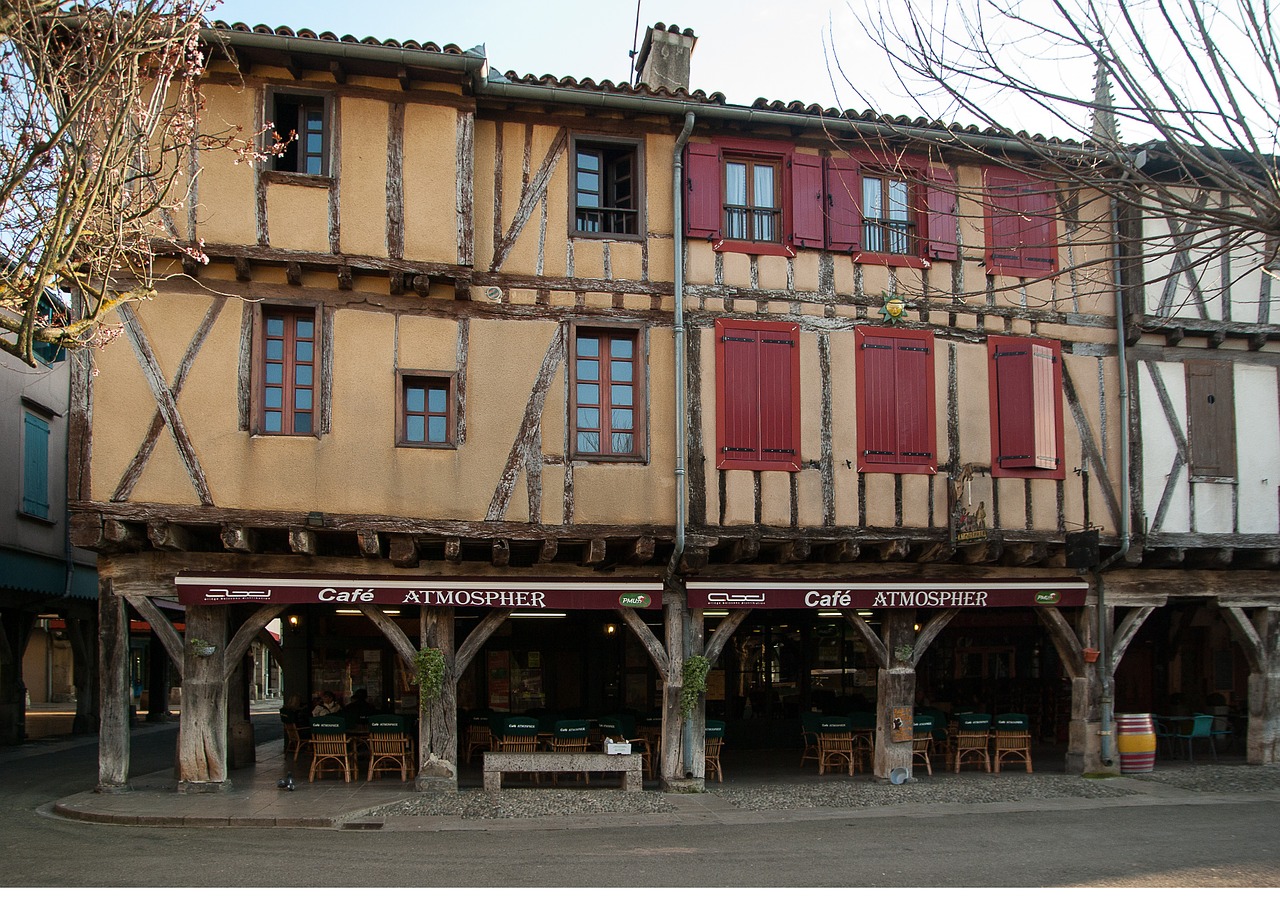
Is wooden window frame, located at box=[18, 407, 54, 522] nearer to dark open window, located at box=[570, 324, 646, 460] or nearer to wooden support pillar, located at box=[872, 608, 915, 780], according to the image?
dark open window, located at box=[570, 324, 646, 460]

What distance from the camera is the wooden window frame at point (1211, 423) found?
1439cm

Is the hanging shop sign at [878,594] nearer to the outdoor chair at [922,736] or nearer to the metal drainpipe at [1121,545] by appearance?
the metal drainpipe at [1121,545]

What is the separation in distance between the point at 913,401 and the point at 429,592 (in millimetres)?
6101

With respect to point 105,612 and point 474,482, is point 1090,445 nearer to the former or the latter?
point 474,482

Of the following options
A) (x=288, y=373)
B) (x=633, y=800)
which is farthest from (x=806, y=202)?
(x=633, y=800)

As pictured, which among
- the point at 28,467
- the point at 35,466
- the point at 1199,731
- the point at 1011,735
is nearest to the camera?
the point at 1011,735

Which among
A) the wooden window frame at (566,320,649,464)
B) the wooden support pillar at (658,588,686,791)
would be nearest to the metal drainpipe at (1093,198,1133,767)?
the wooden support pillar at (658,588,686,791)

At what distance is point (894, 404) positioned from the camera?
43.9 feet

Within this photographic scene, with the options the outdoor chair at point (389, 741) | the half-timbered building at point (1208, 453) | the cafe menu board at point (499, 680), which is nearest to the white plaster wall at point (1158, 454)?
the half-timbered building at point (1208, 453)

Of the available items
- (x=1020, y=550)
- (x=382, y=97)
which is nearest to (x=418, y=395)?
(x=382, y=97)

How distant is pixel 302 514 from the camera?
11781mm

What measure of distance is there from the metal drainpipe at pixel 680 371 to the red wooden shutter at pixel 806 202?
54.1 inches

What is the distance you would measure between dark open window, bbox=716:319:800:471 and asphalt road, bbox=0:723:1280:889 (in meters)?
4.16

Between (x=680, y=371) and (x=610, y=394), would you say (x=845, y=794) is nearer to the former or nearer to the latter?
(x=680, y=371)
